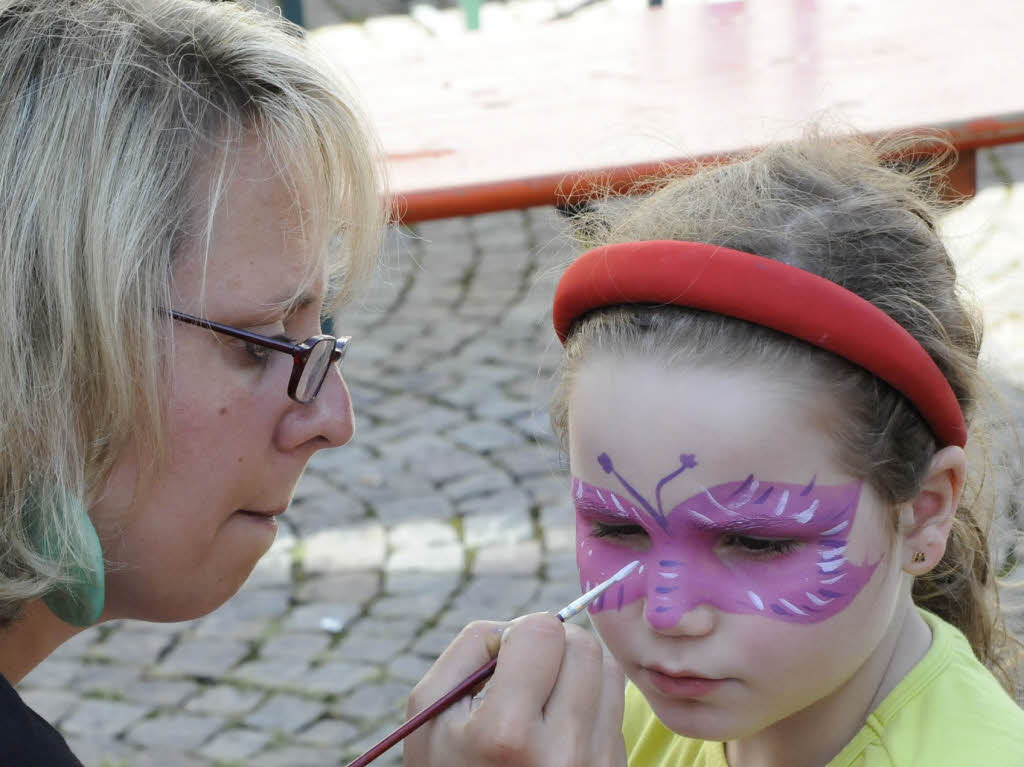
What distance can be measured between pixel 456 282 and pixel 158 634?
2.58 m

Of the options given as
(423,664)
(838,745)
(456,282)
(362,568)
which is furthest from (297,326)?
(456,282)

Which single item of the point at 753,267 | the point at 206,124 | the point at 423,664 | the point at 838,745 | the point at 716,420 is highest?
the point at 206,124

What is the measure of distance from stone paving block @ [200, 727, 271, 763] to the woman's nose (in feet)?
6.12

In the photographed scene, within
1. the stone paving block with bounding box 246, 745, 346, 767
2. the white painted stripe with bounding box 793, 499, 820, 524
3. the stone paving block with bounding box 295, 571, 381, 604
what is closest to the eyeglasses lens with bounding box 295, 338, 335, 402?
the white painted stripe with bounding box 793, 499, 820, 524

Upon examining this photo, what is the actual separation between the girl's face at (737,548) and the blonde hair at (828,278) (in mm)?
37

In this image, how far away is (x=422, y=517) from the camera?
14.9 feet

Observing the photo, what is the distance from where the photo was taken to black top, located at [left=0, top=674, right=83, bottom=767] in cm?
169

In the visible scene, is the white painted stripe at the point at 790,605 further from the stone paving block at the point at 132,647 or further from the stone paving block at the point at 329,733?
the stone paving block at the point at 132,647

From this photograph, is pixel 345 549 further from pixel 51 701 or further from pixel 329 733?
pixel 51 701

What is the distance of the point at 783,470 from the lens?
161 cm

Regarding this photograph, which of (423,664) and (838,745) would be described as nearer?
(838,745)

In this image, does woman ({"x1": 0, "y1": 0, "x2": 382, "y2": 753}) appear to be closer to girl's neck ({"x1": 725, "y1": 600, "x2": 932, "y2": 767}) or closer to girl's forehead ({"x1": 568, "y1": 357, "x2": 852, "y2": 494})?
girl's forehead ({"x1": 568, "y1": 357, "x2": 852, "y2": 494})

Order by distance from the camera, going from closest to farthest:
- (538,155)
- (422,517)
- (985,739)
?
(985,739), (538,155), (422,517)

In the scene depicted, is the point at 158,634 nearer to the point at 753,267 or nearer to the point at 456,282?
the point at 456,282
